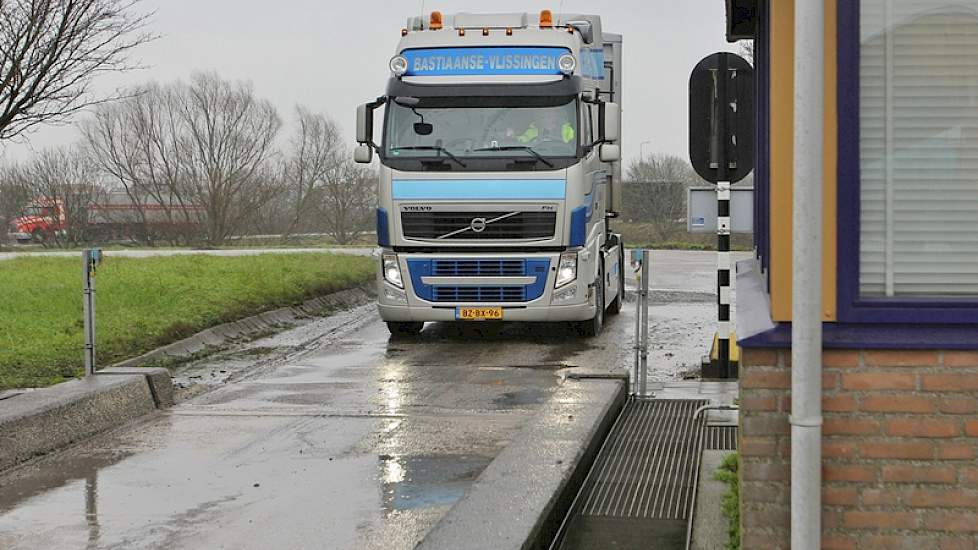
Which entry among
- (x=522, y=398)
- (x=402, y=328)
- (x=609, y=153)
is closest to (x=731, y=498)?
(x=522, y=398)

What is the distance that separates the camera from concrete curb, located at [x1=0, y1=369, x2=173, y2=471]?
816cm

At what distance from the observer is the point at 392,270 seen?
15.0 m

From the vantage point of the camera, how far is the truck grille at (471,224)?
1455 cm

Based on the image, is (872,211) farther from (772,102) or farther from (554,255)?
(554,255)

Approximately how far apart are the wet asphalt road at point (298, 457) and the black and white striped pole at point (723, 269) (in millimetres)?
1578

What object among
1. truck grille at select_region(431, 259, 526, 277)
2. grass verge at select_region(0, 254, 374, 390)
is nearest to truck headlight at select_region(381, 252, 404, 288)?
truck grille at select_region(431, 259, 526, 277)

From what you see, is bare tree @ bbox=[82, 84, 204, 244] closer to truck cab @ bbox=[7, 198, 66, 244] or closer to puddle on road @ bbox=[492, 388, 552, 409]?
truck cab @ bbox=[7, 198, 66, 244]

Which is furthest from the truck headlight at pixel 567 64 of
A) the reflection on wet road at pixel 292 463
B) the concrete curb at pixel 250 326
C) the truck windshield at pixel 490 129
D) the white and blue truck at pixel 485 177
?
the concrete curb at pixel 250 326

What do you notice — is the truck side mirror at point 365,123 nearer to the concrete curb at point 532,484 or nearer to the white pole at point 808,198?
the concrete curb at point 532,484

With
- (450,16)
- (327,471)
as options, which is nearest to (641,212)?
(450,16)

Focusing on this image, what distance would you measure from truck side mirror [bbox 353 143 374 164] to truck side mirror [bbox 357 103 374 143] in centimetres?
15

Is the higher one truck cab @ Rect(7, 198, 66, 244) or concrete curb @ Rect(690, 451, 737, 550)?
truck cab @ Rect(7, 198, 66, 244)

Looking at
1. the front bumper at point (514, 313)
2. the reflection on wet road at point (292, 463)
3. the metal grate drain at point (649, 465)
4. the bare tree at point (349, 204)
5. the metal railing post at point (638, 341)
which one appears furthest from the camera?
the bare tree at point (349, 204)

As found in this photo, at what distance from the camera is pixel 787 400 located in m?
4.43
